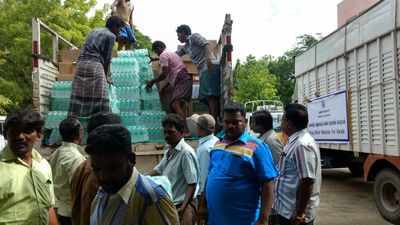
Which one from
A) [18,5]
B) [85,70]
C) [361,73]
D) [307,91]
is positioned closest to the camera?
[85,70]

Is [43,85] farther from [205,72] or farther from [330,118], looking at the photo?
[330,118]

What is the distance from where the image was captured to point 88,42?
5.79m

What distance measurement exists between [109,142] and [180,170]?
2.28m

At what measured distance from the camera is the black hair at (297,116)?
12.3 feet

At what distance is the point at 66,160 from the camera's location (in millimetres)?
3678

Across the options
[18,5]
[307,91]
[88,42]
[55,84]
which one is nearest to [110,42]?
[88,42]

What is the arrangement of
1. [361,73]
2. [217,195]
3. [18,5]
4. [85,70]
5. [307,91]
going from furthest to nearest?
[18,5] < [307,91] < [361,73] < [85,70] < [217,195]

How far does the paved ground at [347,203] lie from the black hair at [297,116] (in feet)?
14.3

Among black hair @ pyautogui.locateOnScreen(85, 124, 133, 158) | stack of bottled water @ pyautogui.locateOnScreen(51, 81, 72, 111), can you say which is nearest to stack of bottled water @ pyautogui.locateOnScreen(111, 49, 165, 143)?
stack of bottled water @ pyautogui.locateOnScreen(51, 81, 72, 111)

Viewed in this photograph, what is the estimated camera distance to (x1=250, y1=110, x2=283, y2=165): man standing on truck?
468 centimetres

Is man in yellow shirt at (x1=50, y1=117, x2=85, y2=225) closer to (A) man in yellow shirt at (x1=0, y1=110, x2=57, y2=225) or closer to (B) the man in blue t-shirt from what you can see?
(A) man in yellow shirt at (x1=0, y1=110, x2=57, y2=225)

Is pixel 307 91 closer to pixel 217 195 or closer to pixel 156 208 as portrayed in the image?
pixel 217 195

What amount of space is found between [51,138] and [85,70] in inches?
36.5

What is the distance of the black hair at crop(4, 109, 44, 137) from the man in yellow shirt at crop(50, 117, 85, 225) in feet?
2.16
